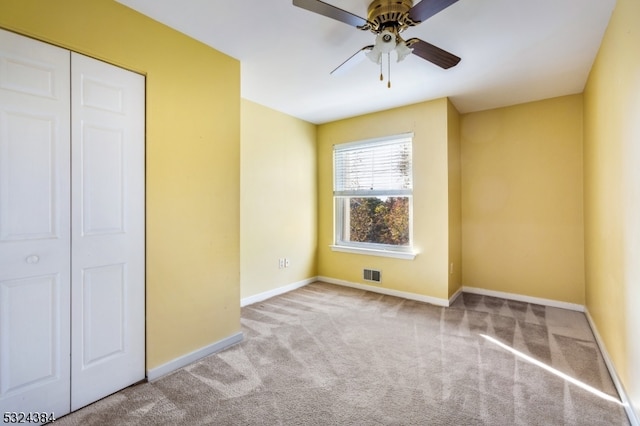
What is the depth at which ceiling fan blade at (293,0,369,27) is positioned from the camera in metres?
1.59

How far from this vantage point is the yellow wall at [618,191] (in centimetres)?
164

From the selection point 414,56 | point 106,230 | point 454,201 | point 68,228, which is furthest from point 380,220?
point 68,228

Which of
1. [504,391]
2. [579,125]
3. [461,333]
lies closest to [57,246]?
[504,391]

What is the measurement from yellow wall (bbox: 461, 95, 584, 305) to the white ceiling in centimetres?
37

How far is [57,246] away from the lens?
5.68ft

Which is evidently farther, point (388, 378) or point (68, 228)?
point (388, 378)

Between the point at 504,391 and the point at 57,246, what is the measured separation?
115 inches

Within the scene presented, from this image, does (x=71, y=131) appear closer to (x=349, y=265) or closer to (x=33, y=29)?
(x=33, y=29)

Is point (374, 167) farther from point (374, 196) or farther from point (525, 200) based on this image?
point (525, 200)

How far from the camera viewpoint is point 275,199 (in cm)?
412

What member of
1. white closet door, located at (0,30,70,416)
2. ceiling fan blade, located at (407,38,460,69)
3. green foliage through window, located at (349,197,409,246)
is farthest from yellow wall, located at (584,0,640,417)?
white closet door, located at (0,30,70,416)

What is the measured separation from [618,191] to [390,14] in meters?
1.88

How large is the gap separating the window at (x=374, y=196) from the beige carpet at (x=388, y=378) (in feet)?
3.99

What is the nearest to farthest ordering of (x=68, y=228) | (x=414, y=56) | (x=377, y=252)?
(x=68, y=228) → (x=414, y=56) → (x=377, y=252)
